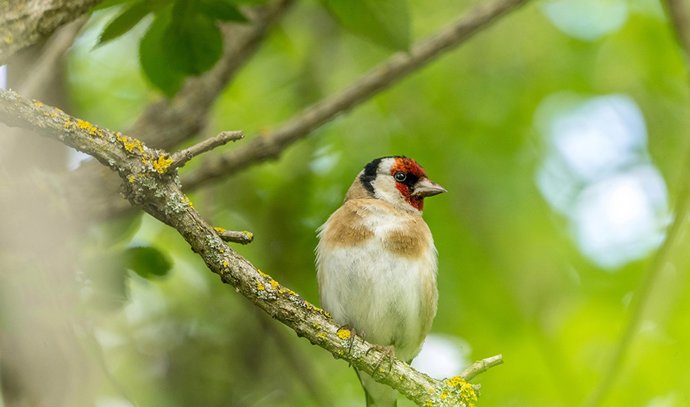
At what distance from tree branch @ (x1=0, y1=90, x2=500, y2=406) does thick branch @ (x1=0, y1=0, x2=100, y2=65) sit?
0.73 metres

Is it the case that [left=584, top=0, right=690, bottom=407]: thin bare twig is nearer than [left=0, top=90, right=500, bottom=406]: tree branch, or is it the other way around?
[left=0, top=90, right=500, bottom=406]: tree branch

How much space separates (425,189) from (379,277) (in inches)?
41.1

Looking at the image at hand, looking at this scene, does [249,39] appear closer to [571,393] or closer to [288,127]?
[288,127]

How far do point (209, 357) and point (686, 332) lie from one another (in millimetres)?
3043

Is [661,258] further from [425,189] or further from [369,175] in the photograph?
[369,175]

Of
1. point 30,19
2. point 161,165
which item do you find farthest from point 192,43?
point 161,165

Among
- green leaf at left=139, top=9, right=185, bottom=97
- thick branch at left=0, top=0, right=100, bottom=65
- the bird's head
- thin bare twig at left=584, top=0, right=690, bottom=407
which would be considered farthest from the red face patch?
thick branch at left=0, top=0, right=100, bottom=65

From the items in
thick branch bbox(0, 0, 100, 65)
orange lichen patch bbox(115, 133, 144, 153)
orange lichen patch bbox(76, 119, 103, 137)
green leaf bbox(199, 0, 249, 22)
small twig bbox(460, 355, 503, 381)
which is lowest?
small twig bbox(460, 355, 503, 381)

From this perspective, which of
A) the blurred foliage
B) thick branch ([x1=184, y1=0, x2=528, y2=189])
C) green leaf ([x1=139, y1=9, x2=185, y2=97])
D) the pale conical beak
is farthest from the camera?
the blurred foliage

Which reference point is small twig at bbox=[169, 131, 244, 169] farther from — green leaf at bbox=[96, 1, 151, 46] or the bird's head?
the bird's head

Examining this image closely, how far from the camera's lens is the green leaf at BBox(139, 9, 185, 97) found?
4.33 meters

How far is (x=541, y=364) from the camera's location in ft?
21.2

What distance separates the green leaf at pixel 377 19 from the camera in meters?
4.37

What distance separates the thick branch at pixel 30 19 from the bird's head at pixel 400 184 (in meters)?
2.79
